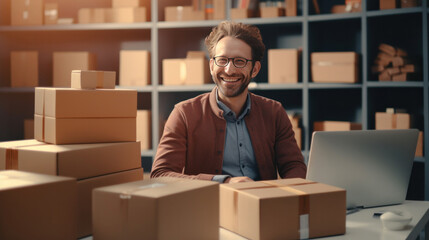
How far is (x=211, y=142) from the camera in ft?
7.09

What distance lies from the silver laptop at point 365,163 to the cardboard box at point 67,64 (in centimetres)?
237

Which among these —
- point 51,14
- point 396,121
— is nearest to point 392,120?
point 396,121

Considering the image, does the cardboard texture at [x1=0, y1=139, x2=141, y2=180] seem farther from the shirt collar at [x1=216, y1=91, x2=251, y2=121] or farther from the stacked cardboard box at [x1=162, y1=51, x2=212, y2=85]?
the stacked cardboard box at [x1=162, y1=51, x2=212, y2=85]

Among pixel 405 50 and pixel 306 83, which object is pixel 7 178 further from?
pixel 405 50

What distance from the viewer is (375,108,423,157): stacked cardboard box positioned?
121 inches

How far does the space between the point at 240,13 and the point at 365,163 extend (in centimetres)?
200

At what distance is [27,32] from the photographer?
3.81 m

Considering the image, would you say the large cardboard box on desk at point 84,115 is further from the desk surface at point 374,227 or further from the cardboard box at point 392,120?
the cardboard box at point 392,120

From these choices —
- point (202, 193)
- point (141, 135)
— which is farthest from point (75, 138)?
point (141, 135)

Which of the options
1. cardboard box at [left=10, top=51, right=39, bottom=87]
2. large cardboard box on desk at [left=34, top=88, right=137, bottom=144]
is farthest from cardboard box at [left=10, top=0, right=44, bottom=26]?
large cardboard box on desk at [left=34, top=88, right=137, bottom=144]

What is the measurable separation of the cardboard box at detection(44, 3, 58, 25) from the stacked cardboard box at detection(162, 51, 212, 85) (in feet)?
2.90

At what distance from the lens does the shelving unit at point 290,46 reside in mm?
3227

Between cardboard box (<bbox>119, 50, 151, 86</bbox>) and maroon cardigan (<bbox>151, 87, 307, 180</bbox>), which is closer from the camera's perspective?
maroon cardigan (<bbox>151, 87, 307, 180</bbox>)

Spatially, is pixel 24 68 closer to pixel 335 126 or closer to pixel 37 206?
pixel 335 126
